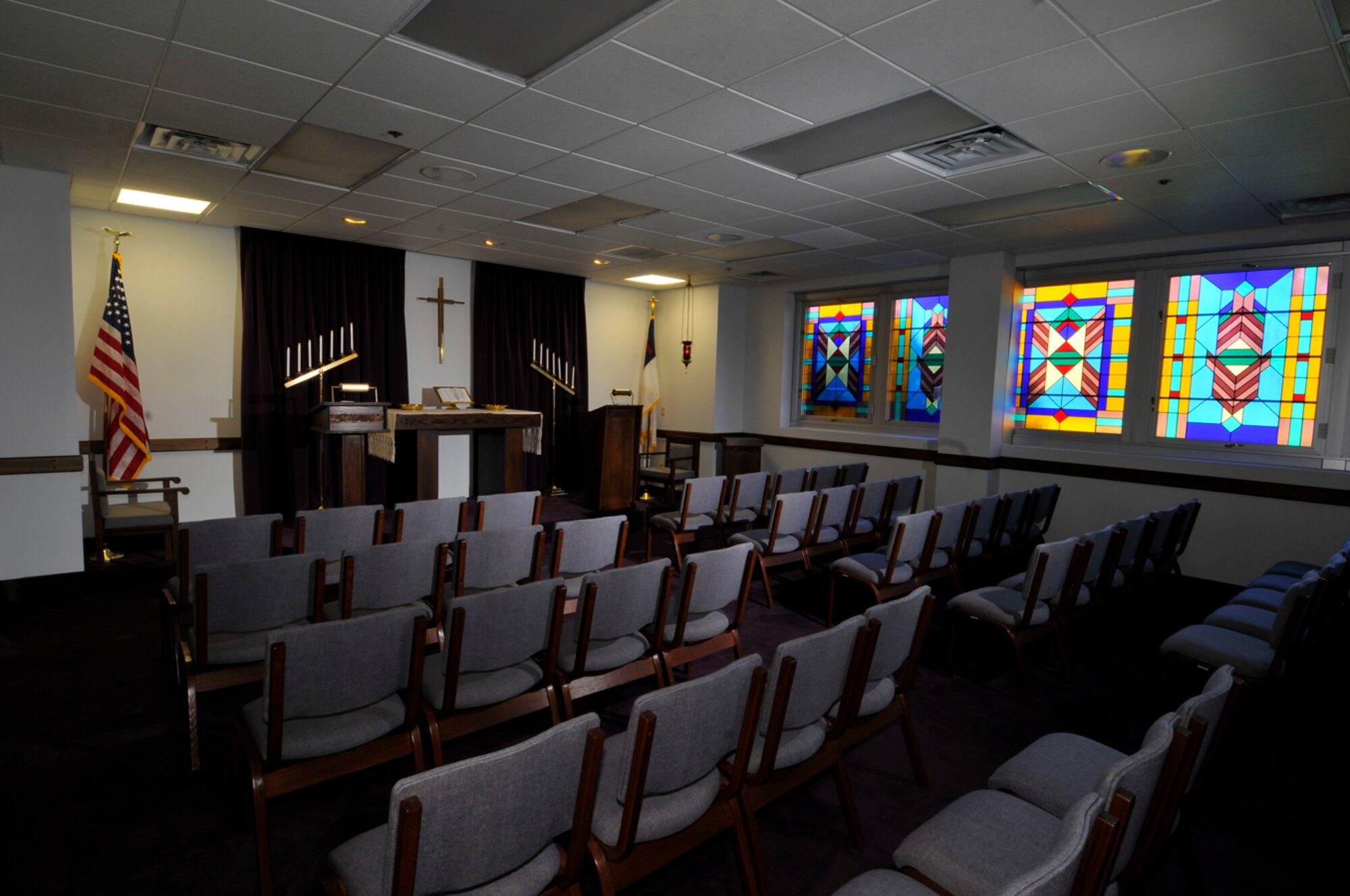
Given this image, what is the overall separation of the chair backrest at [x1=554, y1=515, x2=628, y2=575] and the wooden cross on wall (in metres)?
5.37

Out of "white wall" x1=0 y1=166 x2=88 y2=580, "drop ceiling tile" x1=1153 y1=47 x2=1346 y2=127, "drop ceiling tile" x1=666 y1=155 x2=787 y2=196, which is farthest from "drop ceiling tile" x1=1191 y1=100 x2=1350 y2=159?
"white wall" x1=0 y1=166 x2=88 y2=580

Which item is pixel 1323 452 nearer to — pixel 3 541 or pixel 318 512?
pixel 318 512

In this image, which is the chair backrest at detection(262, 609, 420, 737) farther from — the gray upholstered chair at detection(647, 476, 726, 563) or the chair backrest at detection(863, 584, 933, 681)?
the gray upholstered chair at detection(647, 476, 726, 563)

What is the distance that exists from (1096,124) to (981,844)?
365 cm

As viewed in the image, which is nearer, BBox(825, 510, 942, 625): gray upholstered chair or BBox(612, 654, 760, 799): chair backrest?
BBox(612, 654, 760, 799): chair backrest

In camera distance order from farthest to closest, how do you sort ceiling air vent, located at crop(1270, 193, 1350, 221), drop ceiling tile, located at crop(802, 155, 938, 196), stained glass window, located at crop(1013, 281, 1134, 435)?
stained glass window, located at crop(1013, 281, 1134, 435), ceiling air vent, located at crop(1270, 193, 1350, 221), drop ceiling tile, located at crop(802, 155, 938, 196)

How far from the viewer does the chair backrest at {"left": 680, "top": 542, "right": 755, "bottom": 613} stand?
10.5ft

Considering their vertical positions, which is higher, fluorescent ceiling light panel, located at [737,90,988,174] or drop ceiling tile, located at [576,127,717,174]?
fluorescent ceiling light panel, located at [737,90,988,174]

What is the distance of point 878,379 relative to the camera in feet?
29.5

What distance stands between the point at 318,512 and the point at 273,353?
4171 millimetres

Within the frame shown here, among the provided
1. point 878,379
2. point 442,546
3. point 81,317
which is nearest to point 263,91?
point 442,546

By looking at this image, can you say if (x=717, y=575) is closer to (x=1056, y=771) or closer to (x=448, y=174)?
(x=1056, y=771)

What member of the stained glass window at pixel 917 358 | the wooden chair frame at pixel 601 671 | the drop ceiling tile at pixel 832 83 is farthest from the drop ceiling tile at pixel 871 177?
the stained glass window at pixel 917 358

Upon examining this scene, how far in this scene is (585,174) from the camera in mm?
4930
